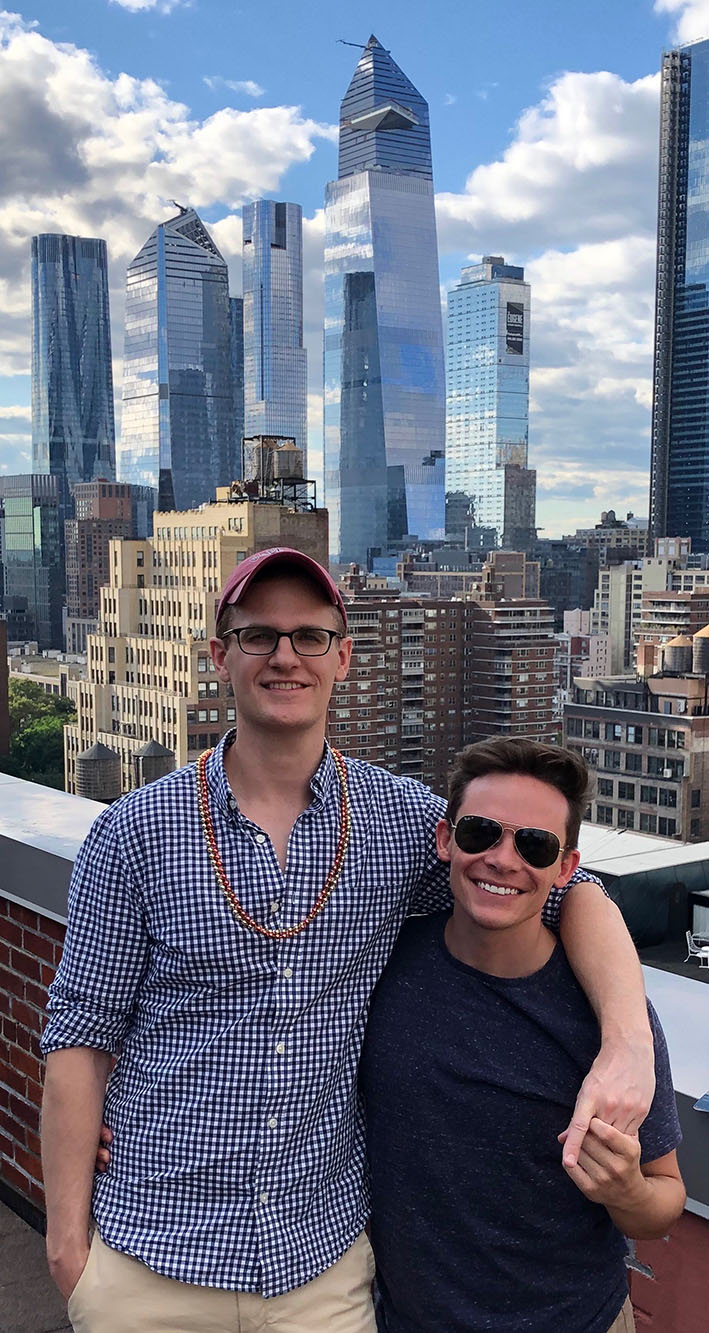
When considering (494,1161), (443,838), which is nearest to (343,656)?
(443,838)

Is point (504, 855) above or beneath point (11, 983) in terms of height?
above

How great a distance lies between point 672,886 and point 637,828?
37.5 m

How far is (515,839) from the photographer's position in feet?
3.76

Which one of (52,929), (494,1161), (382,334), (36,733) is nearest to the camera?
(494,1161)

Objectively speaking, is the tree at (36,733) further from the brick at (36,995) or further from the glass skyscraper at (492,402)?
the glass skyscraper at (492,402)

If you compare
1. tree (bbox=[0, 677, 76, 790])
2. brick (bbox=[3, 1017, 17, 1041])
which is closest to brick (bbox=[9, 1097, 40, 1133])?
brick (bbox=[3, 1017, 17, 1041])

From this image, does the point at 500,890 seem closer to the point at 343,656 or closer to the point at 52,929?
the point at 343,656

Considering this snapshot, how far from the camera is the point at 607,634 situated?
70438mm

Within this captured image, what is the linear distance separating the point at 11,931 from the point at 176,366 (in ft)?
328

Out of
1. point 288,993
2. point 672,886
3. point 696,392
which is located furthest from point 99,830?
point 696,392

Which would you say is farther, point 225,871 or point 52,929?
point 52,929

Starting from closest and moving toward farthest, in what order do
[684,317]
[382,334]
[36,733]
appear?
[36,733] → [684,317] → [382,334]

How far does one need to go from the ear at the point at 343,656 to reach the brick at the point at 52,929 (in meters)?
0.88

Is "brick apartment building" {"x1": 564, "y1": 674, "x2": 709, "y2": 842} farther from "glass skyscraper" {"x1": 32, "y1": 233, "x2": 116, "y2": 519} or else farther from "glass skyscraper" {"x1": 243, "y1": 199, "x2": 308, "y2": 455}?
"glass skyscraper" {"x1": 243, "y1": 199, "x2": 308, "y2": 455}
